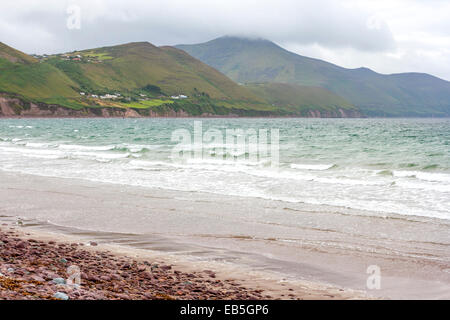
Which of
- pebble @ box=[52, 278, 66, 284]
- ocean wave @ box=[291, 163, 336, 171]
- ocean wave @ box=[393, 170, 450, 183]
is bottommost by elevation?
pebble @ box=[52, 278, 66, 284]

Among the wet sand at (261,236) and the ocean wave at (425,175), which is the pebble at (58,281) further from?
the ocean wave at (425,175)

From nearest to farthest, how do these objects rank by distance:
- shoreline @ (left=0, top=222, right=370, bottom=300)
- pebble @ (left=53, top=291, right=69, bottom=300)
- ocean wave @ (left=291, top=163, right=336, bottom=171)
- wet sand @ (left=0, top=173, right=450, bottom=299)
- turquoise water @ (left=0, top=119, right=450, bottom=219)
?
pebble @ (left=53, top=291, right=69, bottom=300) → shoreline @ (left=0, top=222, right=370, bottom=300) → wet sand @ (left=0, top=173, right=450, bottom=299) → turquoise water @ (left=0, top=119, right=450, bottom=219) → ocean wave @ (left=291, top=163, right=336, bottom=171)

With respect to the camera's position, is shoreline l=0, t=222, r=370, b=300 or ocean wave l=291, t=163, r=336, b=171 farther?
ocean wave l=291, t=163, r=336, b=171

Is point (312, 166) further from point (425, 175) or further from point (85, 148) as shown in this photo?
point (85, 148)

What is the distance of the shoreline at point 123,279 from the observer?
6793 millimetres

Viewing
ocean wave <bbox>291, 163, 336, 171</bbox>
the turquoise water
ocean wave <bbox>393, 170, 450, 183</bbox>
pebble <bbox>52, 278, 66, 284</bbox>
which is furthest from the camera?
ocean wave <bbox>291, 163, 336, 171</bbox>

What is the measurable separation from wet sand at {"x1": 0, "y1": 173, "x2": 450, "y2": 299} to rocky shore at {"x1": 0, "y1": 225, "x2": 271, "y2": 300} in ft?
2.33

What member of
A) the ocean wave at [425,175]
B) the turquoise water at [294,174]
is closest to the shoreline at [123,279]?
the turquoise water at [294,174]

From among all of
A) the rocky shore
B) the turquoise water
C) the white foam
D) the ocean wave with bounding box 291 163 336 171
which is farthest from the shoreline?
the white foam

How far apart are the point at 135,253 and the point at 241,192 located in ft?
32.3

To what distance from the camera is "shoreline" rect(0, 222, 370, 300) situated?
22.3ft

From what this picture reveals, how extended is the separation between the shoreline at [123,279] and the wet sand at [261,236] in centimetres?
8

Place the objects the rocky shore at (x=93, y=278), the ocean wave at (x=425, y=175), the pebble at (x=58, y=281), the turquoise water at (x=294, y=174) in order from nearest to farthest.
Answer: the rocky shore at (x=93, y=278), the pebble at (x=58, y=281), the turquoise water at (x=294, y=174), the ocean wave at (x=425, y=175)

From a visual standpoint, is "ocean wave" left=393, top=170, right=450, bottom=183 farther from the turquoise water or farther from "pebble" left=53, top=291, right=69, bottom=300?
"pebble" left=53, top=291, right=69, bottom=300
